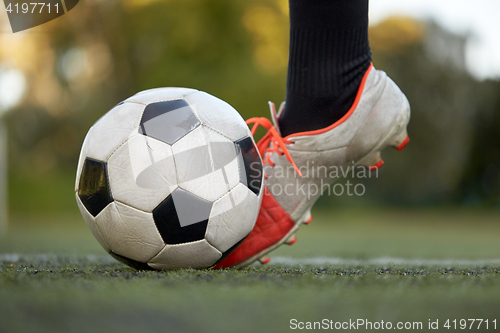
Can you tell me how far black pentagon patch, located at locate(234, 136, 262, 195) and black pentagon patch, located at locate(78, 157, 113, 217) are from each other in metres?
0.36

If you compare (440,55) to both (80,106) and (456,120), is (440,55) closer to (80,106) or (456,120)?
(456,120)

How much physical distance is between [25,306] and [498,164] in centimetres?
864

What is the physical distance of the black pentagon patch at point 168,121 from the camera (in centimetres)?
118

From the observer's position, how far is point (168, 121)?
1204 millimetres

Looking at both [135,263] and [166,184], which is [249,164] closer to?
[166,184]

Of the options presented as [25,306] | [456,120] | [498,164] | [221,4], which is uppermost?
[221,4]

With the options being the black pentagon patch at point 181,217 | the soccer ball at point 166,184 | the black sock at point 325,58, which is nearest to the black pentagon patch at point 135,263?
the soccer ball at point 166,184

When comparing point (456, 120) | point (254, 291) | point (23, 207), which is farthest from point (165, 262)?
point (456, 120)

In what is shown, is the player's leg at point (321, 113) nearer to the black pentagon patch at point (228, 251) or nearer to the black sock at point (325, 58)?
the black sock at point (325, 58)

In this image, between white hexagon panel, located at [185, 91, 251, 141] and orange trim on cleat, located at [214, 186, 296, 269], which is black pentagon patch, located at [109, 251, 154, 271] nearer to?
orange trim on cleat, located at [214, 186, 296, 269]

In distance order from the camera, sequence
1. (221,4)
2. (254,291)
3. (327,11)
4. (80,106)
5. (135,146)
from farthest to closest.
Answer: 1. (221,4)
2. (80,106)
3. (327,11)
4. (135,146)
5. (254,291)

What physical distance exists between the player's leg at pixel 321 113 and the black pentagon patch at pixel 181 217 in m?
0.30

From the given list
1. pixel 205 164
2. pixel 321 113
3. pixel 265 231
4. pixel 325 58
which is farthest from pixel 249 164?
pixel 325 58

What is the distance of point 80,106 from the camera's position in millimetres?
9547
